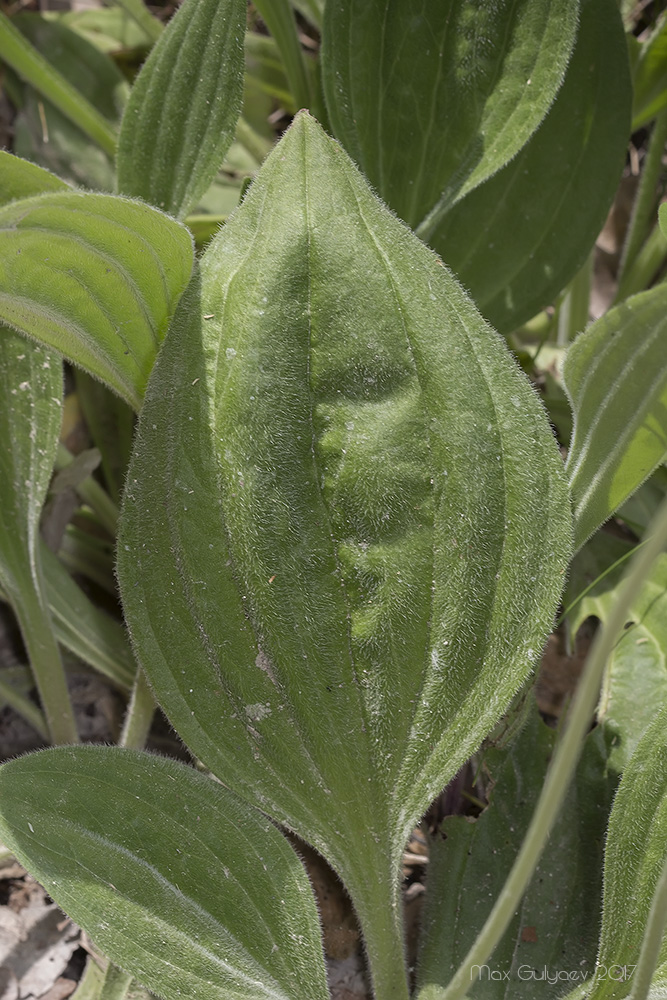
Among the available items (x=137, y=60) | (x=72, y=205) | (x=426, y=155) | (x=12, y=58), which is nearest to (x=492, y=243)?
(x=426, y=155)

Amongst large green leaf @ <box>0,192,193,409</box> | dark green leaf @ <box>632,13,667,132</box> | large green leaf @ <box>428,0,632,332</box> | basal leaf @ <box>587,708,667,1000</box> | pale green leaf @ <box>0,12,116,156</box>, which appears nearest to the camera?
large green leaf @ <box>0,192,193,409</box>

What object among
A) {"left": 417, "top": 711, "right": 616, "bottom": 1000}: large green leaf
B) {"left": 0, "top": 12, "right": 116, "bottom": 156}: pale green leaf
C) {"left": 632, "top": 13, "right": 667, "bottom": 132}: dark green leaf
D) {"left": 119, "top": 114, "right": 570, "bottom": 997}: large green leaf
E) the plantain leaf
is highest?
{"left": 632, "top": 13, "right": 667, "bottom": 132}: dark green leaf

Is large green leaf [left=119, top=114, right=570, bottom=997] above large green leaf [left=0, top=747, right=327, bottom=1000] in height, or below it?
above

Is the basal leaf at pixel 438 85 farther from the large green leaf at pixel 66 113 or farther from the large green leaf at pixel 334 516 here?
the large green leaf at pixel 66 113

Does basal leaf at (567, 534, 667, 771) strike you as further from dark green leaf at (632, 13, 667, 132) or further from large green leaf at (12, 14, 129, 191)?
large green leaf at (12, 14, 129, 191)

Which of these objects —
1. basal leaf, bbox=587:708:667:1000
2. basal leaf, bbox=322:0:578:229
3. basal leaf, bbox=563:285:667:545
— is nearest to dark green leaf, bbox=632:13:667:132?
basal leaf, bbox=322:0:578:229

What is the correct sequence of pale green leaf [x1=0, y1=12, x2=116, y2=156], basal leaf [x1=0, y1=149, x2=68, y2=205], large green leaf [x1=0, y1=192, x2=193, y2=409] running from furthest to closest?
pale green leaf [x1=0, y1=12, x2=116, y2=156], basal leaf [x1=0, y1=149, x2=68, y2=205], large green leaf [x1=0, y1=192, x2=193, y2=409]

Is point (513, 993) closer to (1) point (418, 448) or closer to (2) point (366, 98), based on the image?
(1) point (418, 448)

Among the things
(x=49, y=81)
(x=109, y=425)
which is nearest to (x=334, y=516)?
(x=109, y=425)
